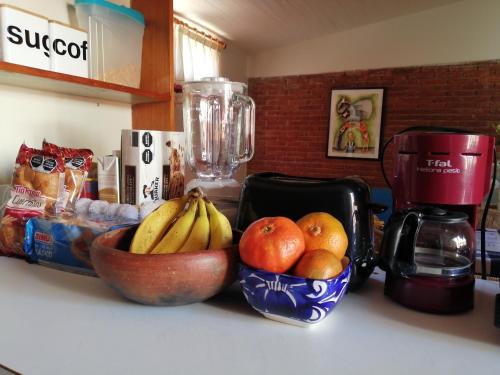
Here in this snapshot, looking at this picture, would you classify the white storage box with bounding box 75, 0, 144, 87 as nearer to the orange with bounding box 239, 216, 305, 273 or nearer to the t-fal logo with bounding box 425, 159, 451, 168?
the orange with bounding box 239, 216, 305, 273

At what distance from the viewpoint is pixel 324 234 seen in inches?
21.1

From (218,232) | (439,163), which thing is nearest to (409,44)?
(439,163)

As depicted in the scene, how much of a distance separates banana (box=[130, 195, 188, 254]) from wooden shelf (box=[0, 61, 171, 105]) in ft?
1.43

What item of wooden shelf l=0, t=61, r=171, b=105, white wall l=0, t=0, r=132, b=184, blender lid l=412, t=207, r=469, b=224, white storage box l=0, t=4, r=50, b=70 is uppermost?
white storage box l=0, t=4, r=50, b=70

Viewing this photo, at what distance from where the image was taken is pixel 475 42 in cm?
295

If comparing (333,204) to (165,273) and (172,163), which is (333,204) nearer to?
(165,273)

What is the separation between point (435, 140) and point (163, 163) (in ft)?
2.15

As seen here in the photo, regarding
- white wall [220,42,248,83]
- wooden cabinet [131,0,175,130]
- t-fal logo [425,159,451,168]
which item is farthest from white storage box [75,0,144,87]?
white wall [220,42,248,83]

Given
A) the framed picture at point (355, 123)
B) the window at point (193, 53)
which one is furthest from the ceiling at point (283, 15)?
the framed picture at point (355, 123)

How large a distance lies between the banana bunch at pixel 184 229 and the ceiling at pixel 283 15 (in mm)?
1987

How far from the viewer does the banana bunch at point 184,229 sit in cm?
60

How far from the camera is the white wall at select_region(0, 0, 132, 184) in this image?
35.8 inches

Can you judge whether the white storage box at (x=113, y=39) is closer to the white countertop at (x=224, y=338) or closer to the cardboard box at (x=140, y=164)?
the cardboard box at (x=140, y=164)

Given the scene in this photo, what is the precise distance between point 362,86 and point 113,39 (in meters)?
2.80
